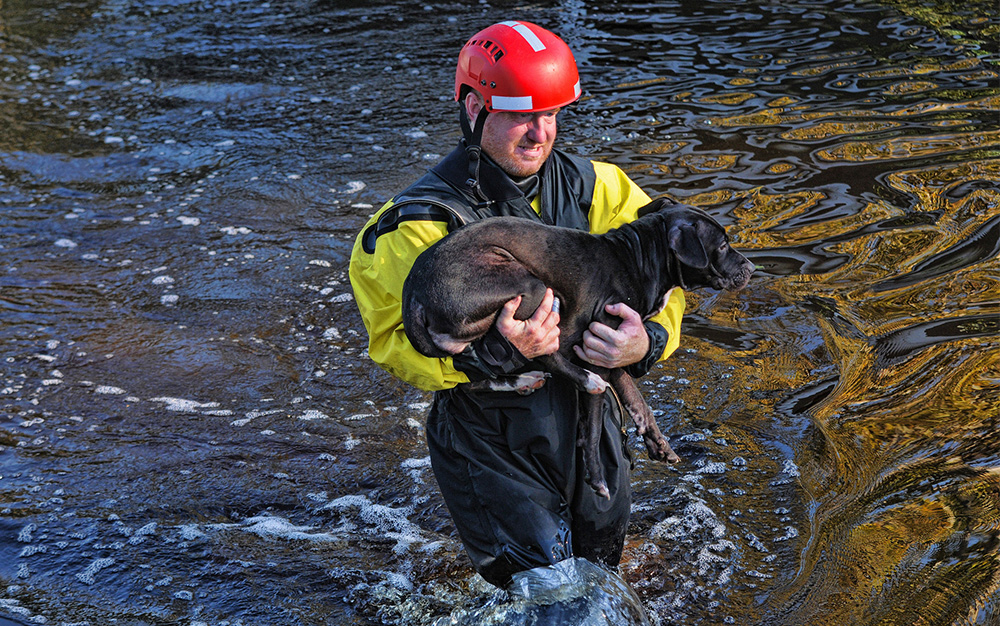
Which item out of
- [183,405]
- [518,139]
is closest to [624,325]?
[518,139]

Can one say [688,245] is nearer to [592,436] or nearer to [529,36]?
[592,436]

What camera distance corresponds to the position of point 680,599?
4.28 metres

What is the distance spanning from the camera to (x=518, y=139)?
3.38 metres

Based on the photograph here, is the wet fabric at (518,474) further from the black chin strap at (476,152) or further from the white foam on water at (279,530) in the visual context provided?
the white foam on water at (279,530)

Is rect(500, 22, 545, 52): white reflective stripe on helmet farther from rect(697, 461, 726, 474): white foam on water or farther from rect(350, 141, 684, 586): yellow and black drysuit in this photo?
rect(697, 461, 726, 474): white foam on water

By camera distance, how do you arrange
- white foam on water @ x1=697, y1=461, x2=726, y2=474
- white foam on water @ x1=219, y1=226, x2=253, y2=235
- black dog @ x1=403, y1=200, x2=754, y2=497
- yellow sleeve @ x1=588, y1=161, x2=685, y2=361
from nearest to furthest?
black dog @ x1=403, y1=200, x2=754, y2=497 → yellow sleeve @ x1=588, y1=161, x2=685, y2=361 → white foam on water @ x1=697, y1=461, x2=726, y2=474 → white foam on water @ x1=219, y1=226, x2=253, y2=235

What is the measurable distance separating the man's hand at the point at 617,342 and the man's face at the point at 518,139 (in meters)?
0.62

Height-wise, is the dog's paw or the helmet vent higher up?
the helmet vent

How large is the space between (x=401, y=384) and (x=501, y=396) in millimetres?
3038

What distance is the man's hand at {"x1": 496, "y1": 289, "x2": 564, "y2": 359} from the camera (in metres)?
3.18

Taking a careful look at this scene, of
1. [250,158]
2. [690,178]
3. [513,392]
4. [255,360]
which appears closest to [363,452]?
[255,360]

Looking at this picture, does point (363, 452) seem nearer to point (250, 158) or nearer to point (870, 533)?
point (870, 533)

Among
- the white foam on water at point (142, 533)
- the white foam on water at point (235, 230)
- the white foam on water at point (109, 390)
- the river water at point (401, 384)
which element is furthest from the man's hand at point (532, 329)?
the white foam on water at point (235, 230)

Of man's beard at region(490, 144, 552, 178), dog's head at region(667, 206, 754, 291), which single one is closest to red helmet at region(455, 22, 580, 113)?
man's beard at region(490, 144, 552, 178)
